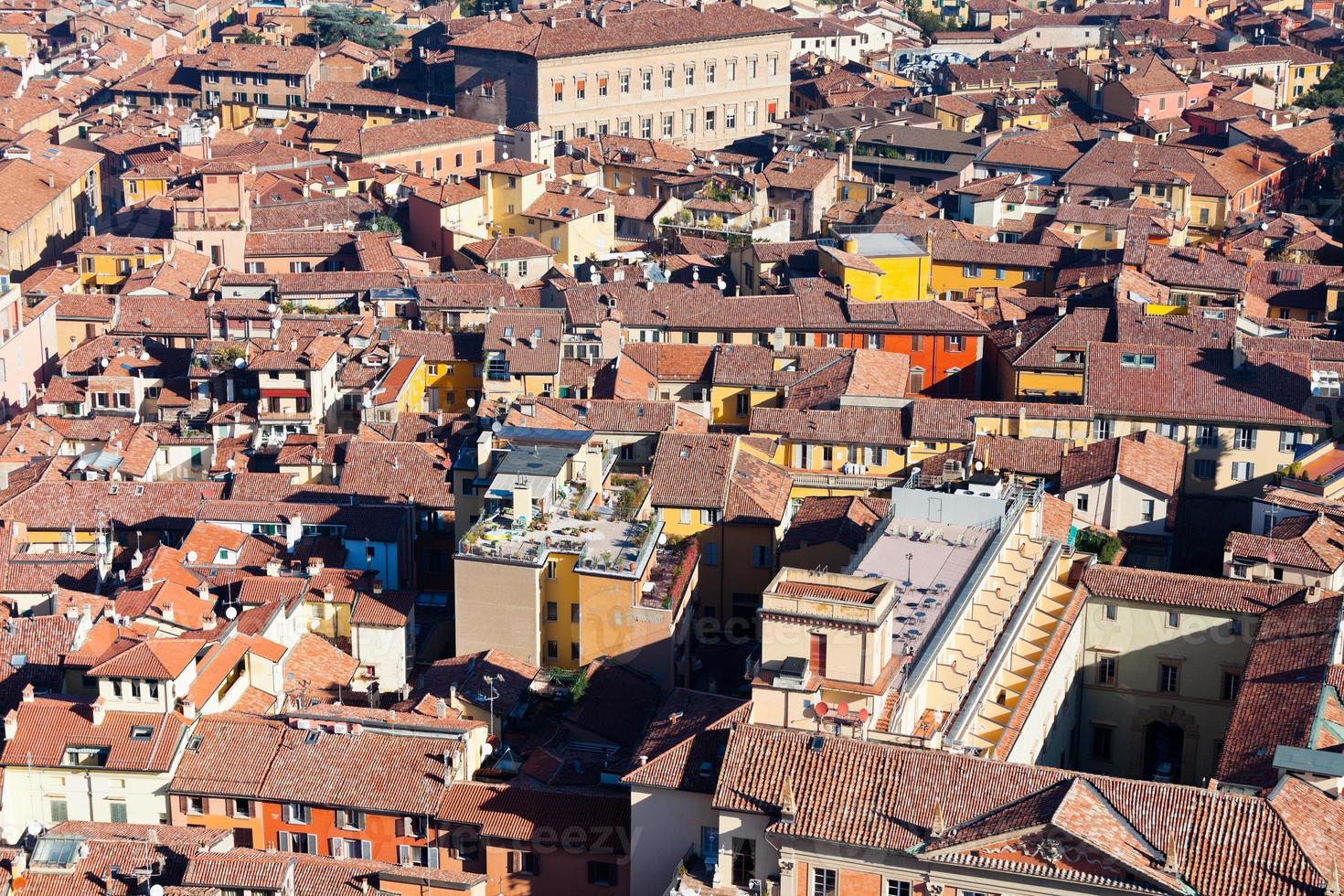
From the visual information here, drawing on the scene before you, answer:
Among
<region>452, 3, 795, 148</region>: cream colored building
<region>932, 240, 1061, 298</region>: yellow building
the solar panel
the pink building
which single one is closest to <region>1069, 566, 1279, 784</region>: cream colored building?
the solar panel

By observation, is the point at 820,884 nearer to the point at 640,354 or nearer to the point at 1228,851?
the point at 1228,851

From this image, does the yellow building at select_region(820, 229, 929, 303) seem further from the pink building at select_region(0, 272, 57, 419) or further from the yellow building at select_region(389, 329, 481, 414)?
the pink building at select_region(0, 272, 57, 419)

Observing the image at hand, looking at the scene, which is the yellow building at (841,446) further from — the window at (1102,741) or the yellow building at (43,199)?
the yellow building at (43,199)

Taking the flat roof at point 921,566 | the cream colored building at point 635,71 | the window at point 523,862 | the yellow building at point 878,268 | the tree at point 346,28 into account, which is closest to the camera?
the window at point 523,862

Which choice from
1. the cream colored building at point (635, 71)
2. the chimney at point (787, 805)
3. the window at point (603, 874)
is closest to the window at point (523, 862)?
the window at point (603, 874)

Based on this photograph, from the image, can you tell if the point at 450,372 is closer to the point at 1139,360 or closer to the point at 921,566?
the point at 1139,360

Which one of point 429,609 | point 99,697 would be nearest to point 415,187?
point 429,609

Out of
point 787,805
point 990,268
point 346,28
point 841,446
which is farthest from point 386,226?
point 787,805
